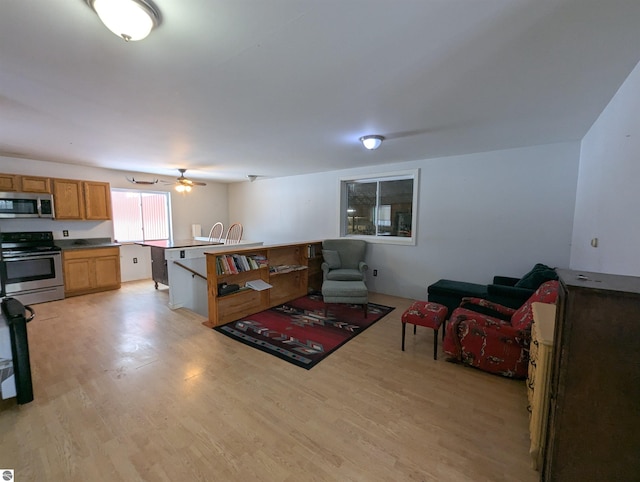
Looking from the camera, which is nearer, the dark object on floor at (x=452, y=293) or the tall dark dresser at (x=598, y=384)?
the tall dark dresser at (x=598, y=384)

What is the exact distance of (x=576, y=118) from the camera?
102 inches

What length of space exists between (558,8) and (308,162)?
377 cm

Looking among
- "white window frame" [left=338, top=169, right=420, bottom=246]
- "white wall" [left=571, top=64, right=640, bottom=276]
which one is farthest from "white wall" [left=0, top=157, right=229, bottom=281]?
"white wall" [left=571, top=64, right=640, bottom=276]

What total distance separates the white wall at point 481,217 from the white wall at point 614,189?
49 centimetres

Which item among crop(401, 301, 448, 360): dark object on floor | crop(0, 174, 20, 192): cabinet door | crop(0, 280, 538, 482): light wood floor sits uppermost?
crop(0, 174, 20, 192): cabinet door

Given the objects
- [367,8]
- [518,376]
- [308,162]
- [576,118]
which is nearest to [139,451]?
[367,8]

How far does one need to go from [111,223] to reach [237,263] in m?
3.88

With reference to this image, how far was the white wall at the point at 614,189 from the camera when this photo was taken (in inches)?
66.7

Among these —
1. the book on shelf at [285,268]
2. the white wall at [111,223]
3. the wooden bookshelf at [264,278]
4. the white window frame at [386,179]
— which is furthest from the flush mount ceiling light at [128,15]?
the white wall at [111,223]

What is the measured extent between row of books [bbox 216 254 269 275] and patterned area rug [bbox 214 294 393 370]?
2.39 feet

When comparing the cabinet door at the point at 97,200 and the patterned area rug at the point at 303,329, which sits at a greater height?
the cabinet door at the point at 97,200

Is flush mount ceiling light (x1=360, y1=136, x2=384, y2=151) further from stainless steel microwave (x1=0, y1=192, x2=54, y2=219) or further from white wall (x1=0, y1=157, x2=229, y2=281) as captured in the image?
stainless steel microwave (x1=0, y1=192, x2=54, y2=219)

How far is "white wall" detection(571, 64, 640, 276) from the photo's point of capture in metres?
1.69

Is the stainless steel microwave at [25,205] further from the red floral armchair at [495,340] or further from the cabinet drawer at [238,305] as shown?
the red floral armchair at [495,340]
